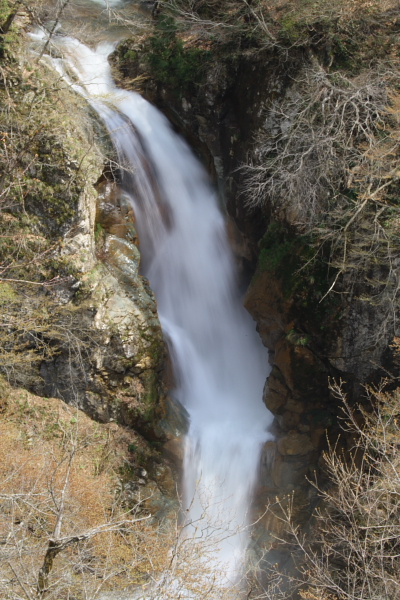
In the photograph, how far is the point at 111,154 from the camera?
11.2 meters

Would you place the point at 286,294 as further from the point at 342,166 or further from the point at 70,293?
the point at 70,293

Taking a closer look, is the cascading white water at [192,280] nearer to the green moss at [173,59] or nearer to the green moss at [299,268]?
the green moss at [173,59]

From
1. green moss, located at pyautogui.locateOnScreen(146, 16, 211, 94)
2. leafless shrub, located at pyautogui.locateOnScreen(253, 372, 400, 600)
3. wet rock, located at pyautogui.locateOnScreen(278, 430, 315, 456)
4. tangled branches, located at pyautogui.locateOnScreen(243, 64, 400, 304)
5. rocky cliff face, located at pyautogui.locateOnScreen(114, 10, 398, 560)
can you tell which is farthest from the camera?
green moss, located at pyautogui.locateOnScreen(146, 16, 211, 94)

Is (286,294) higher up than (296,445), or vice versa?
(286,294)

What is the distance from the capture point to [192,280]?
12.8 m

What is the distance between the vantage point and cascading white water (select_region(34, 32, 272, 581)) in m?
11.6

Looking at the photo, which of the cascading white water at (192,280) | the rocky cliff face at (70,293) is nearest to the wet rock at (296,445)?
the cascading white water at (192,280)

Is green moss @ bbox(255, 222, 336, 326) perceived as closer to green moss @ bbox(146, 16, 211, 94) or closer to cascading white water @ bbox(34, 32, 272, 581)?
cascading white water @ bbox(34, 32, 272, 581)

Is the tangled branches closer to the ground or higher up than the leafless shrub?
higher up

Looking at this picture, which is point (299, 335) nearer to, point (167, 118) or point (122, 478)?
point (122, 478)

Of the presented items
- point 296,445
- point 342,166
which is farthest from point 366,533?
point 342,166

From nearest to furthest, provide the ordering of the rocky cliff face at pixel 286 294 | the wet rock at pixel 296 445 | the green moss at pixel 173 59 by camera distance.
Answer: the rocky cliff face at pixel 286 294, the wet rock at pixel 296 445, the green moss at pixel 173 59

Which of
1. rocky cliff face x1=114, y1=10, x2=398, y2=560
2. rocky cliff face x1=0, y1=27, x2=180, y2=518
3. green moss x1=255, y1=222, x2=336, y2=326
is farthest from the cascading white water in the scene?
green moss x1=255, y1=222, x2=336, y2=326

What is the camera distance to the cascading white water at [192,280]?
456 inches
